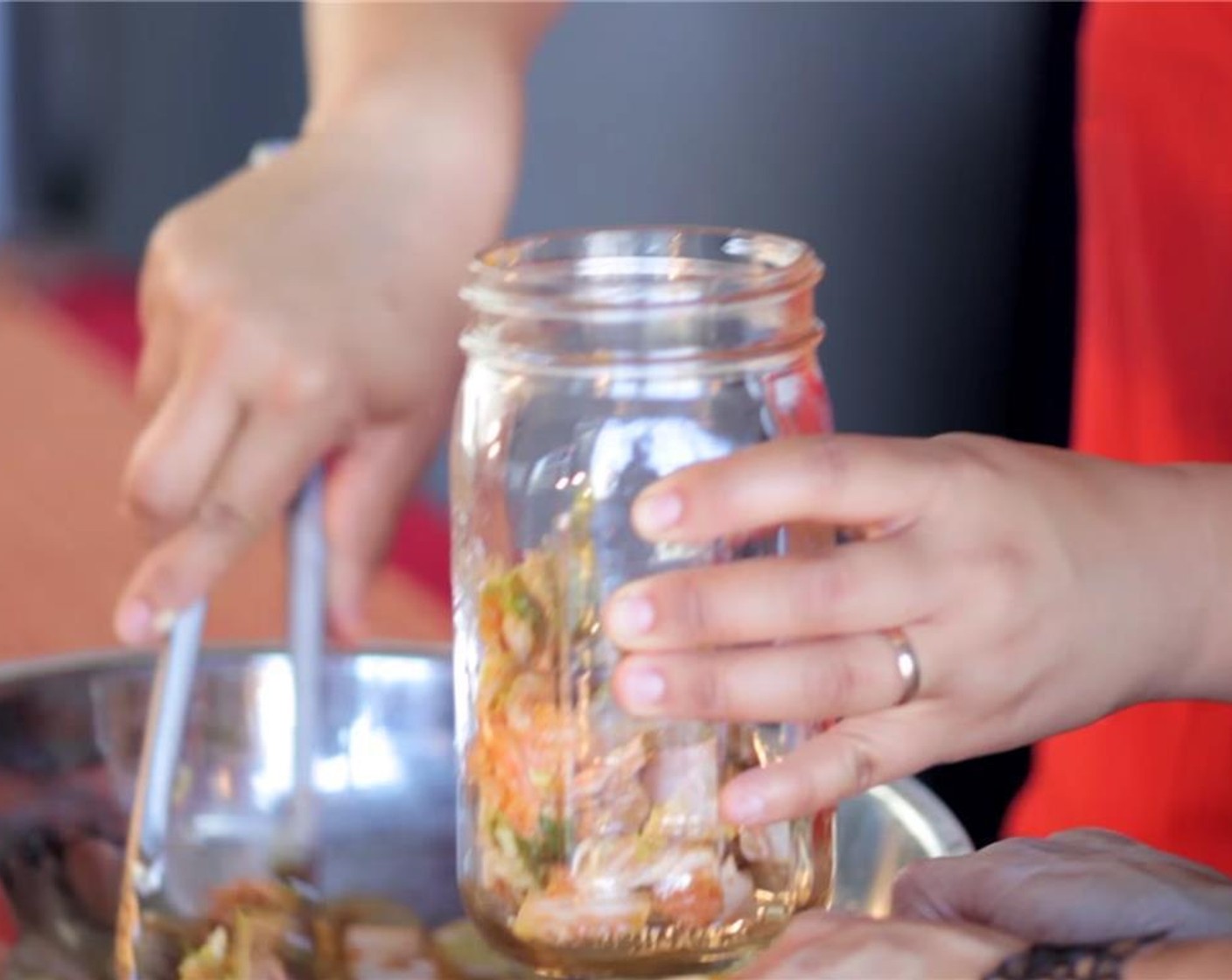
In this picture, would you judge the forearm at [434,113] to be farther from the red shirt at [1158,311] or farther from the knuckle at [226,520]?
the red shirt at [1158,311]

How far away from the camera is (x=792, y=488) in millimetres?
381

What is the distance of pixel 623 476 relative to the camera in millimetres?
413

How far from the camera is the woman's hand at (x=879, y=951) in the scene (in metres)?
0.35

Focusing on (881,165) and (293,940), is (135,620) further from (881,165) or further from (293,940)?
(881,165)

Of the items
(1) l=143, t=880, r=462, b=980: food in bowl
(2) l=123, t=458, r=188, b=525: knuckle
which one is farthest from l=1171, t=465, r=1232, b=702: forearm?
(2) l=123, t=458, r=188, b=525: knuckle

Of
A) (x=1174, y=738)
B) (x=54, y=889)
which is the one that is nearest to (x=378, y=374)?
(x=54, y=889)

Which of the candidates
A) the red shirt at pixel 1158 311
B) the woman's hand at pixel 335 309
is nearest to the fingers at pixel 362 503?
the woman's hand at pixel 335 309

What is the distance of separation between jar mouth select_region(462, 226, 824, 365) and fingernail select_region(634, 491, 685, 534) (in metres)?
0.04

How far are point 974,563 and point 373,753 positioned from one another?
245 mm

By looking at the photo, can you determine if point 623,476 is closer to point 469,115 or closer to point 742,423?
point 742,423

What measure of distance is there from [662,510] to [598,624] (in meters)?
0.05

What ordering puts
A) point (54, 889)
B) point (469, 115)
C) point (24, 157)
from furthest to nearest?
point (24, 157)
point (469, 115)
point (54, 889)

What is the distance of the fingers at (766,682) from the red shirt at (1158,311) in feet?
0.83

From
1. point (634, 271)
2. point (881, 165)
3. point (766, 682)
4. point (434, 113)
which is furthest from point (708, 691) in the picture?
point (881, 165)
